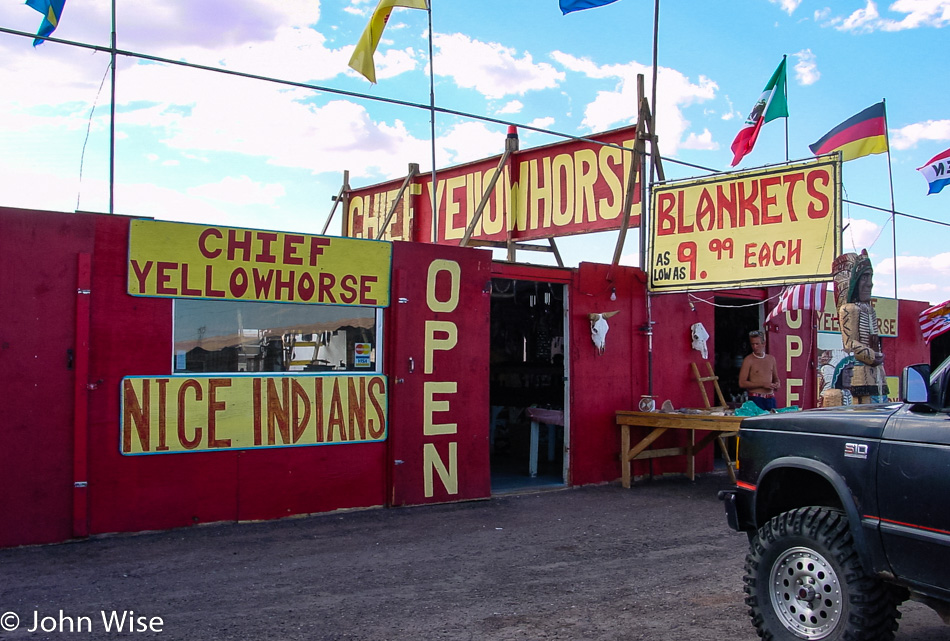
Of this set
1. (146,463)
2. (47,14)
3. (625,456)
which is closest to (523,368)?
(625,456)

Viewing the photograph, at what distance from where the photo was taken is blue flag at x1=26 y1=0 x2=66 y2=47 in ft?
24.3

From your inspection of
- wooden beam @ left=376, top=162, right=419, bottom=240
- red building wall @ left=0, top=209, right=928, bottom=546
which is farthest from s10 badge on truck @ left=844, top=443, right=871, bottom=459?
wooden beam @ left=376, top=162, right=419, bottom=240

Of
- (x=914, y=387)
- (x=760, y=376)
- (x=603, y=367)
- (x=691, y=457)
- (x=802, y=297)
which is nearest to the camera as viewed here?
(x=914, y=387)

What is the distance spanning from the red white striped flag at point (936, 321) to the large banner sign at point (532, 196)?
23.7 feet

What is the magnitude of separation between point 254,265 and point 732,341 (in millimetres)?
9776

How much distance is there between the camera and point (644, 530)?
27.2ft

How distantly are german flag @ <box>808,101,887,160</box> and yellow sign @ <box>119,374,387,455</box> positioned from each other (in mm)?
9286

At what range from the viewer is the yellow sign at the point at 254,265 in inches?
312

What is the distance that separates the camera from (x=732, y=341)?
589 inches

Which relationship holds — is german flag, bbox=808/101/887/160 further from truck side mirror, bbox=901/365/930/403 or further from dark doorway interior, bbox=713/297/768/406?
truck side mirror, bbox=901/365/930/403

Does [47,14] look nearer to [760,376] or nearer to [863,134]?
[760,376]

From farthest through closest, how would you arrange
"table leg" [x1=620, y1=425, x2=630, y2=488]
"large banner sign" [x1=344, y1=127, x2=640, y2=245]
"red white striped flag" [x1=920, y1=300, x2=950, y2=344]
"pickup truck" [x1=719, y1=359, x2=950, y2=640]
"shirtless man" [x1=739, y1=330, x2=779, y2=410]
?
"red white striped flag" [x1=920, y1=300, x2=950, y2=344]
"large banner sign" [x1=344, y1=127, x2=640, y2=245]
"shirtless man" [x1=739, y1=330, x2=779, y2=410]
"table leg" [x1=620, y1=425, x2=630, y2=488]
"pickup truck" [x1=719, y1=359, x2=950, y2=640]

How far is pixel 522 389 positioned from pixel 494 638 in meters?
9.16

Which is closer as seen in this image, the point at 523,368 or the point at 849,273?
the point at 849,273
